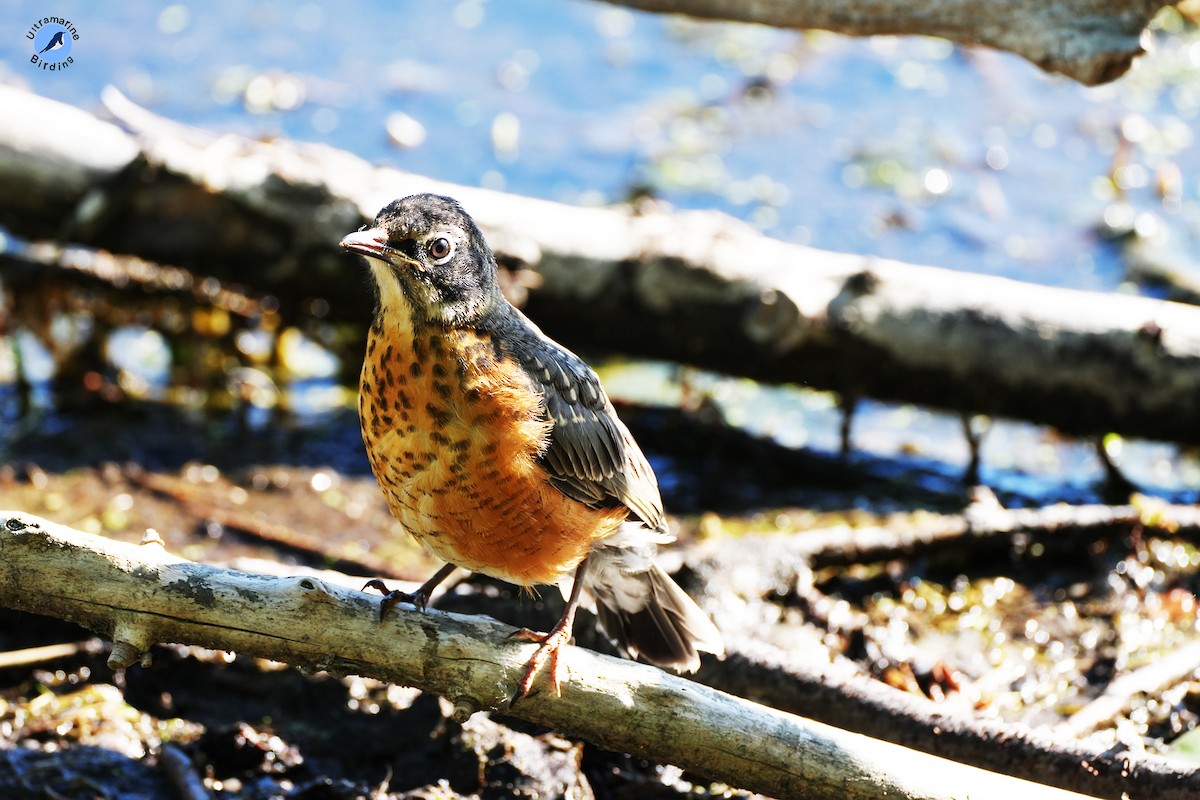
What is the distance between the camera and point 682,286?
6.65 m

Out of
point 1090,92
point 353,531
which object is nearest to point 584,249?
point 353,531

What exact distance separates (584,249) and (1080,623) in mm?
3076

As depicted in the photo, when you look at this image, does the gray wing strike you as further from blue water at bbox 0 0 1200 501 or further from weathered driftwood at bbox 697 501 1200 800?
blue water at bbox 0 0 1200 501

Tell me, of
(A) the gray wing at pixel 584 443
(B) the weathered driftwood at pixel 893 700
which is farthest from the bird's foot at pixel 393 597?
(B) the weathered driftwood at pixel 893 700

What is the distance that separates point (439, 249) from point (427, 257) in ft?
0.15

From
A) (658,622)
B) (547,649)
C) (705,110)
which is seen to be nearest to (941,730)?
(658,622)

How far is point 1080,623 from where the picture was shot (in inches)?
214

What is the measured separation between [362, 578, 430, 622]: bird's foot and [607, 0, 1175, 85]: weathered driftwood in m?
2.32

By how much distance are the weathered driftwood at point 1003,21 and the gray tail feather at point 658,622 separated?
2073 mm

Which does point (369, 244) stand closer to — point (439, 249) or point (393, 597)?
point (439, 249)

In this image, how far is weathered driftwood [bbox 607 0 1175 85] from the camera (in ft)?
14.0

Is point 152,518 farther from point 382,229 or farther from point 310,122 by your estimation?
point 310,122

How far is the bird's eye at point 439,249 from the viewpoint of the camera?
12.0 ft

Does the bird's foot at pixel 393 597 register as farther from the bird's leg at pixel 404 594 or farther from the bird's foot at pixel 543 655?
the bird's foot at pixel 543 655
